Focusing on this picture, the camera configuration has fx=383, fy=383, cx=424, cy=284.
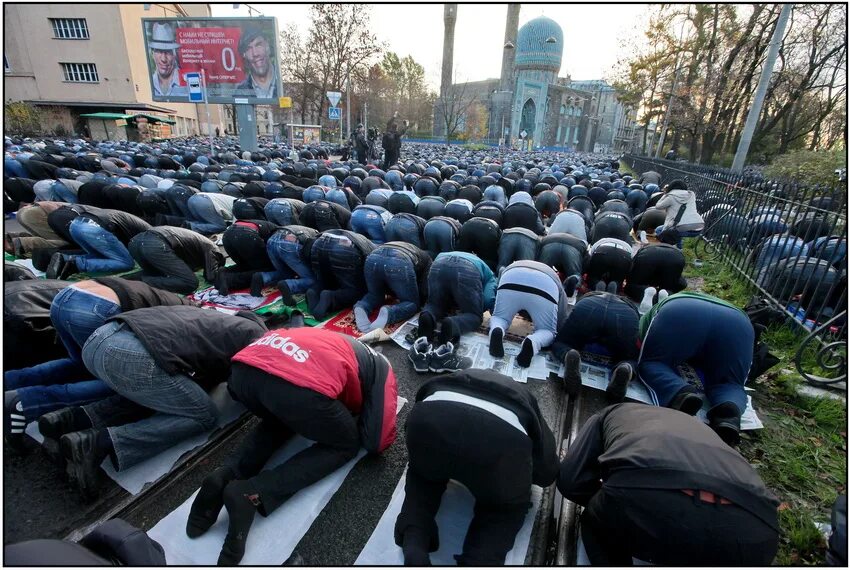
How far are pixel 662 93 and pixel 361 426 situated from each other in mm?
31849

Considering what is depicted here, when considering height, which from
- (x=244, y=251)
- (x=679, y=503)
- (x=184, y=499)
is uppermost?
(x=679, y=503)

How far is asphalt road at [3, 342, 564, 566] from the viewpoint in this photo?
2217 millimetres

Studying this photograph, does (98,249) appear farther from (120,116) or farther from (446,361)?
(120,116)

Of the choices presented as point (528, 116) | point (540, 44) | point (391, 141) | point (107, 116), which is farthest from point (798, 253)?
point (540, 44)

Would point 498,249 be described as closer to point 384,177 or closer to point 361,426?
point 361,426

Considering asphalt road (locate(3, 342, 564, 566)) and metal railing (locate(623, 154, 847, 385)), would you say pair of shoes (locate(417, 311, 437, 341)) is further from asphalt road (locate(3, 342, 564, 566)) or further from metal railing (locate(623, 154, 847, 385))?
metal railing (locate(623, 154, 847, 385))

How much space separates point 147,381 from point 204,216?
6.43 meters

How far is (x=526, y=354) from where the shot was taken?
150 inches

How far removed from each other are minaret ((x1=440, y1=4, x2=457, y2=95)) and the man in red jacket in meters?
57.6

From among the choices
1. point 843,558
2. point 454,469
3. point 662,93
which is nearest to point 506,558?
point 454,469

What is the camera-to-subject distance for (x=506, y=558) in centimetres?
216

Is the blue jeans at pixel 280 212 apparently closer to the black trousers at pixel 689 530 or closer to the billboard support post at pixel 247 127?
the black trousers at pixel 689 530

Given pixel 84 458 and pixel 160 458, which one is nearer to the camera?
pixel 84 458

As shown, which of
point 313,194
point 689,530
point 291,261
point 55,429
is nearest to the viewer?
point 689,530
